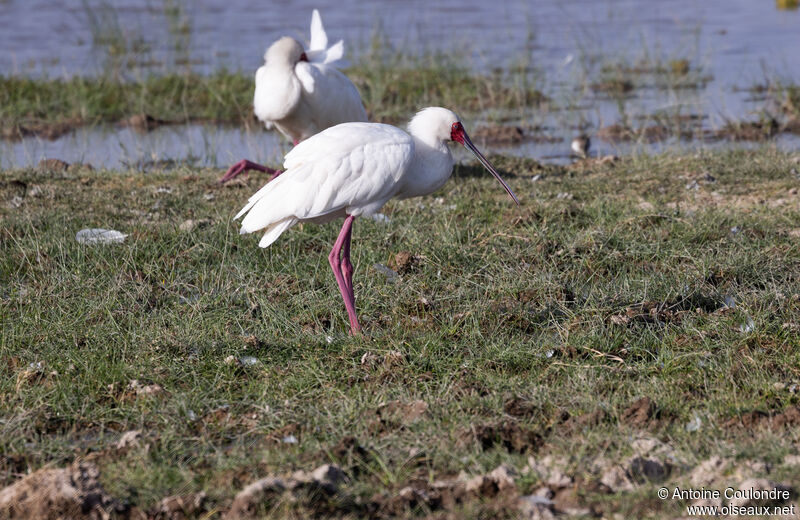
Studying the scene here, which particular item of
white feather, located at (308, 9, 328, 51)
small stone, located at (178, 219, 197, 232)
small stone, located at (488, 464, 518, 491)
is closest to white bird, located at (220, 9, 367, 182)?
white feather, located at (308, 9, 328, 51)

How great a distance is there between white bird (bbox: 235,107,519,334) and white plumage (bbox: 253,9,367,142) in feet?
10.9

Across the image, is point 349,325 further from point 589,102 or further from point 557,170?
point 589,102

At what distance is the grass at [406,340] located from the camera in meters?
3.60

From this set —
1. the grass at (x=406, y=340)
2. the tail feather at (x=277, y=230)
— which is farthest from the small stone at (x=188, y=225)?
the tail feather at (x=277, y=230)

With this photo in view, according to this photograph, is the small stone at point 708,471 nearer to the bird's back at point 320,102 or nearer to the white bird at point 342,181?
the white bird at point 342,181

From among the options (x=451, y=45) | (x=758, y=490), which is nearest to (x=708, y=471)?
(x=758, y=490)

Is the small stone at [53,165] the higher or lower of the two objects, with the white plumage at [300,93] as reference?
lower

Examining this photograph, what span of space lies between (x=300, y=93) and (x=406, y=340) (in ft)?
14.0

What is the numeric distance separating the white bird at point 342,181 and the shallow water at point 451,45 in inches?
179

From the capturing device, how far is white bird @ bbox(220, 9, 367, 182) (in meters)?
8.42

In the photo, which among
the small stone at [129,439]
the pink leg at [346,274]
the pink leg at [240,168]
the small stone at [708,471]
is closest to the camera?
the small stone at [708,471]

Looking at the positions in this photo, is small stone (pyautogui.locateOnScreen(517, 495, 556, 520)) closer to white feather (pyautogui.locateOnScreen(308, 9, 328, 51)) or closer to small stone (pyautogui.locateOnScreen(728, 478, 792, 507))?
small stone (pyautogui.locateOnScreen(728, 478, 792, 507))

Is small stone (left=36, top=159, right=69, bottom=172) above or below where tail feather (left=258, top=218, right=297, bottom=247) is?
below

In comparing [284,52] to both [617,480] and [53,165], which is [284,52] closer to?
Result: [53,165]
